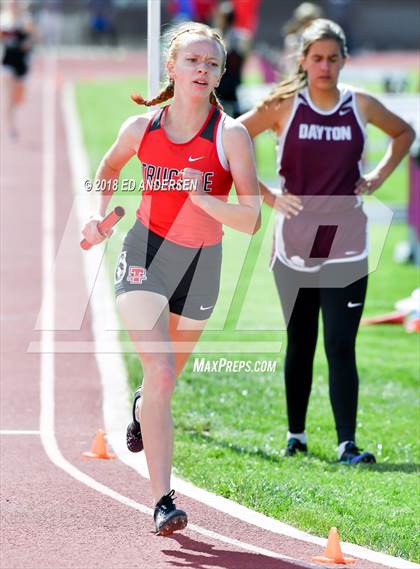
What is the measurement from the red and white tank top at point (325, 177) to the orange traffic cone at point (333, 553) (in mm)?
2040

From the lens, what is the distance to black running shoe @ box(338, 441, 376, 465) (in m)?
7.30

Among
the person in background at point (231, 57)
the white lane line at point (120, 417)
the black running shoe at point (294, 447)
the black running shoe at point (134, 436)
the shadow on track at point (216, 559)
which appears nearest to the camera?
the shadow on track at point (216, 559)

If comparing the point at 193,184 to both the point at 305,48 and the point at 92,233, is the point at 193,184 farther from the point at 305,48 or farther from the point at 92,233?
the point at 305,48

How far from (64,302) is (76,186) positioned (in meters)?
7.58

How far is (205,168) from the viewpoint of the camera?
5918mm

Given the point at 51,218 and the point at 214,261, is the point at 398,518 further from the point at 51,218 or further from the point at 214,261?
the point at 51,218

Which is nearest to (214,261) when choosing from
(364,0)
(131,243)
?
(131,243)

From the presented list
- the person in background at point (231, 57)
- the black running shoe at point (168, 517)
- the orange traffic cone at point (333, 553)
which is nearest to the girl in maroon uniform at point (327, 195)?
the orange traffic cone at point (333, 553)

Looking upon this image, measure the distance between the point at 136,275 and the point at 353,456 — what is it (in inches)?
75.2

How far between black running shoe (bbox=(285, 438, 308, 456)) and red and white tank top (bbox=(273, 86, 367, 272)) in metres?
0.95

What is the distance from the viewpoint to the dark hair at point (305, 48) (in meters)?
7.34

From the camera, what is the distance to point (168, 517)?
5633 millimetres

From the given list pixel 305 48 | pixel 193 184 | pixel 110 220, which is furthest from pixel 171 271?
pixel 305 48

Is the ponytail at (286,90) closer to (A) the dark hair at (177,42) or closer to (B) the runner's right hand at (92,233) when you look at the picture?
(A) the dark hair at (177,42)
